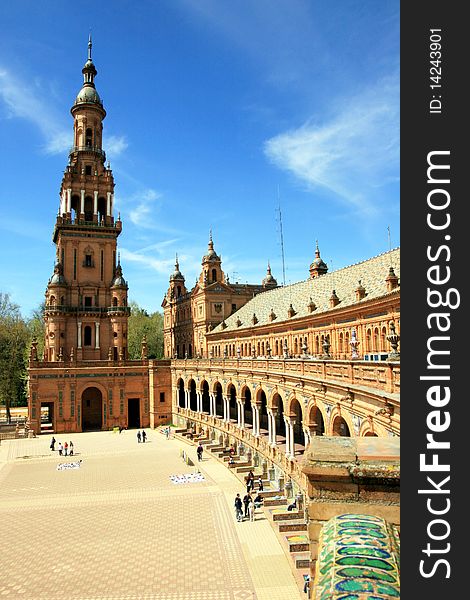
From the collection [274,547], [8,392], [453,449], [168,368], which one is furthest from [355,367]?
[8,392]

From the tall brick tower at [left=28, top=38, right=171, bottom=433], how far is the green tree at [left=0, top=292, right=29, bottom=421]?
529cm

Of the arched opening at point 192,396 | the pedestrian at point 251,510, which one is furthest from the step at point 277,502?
the arched opening at point 192,396

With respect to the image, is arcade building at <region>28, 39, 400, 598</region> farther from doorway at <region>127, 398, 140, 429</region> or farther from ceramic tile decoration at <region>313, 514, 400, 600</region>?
ceramic tile decoration at <region>313, 514, 400, 600</region>

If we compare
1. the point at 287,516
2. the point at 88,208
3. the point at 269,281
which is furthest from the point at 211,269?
the point at 287,516

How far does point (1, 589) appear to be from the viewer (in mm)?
17531

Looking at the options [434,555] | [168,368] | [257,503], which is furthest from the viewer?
[168,368]

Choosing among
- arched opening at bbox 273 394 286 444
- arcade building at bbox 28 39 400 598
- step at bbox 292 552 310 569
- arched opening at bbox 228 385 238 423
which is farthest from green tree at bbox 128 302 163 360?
step at bbox 292 552 310 569

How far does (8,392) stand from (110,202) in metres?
28.8

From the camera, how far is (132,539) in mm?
22141

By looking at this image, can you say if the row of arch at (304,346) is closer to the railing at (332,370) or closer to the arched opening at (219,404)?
the railing at (332,370)

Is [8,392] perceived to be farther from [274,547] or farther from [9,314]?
[274,547]

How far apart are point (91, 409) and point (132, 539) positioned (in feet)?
134

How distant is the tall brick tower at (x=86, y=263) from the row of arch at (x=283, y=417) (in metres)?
14.0

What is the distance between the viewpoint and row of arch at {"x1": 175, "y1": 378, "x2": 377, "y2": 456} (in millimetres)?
20031
